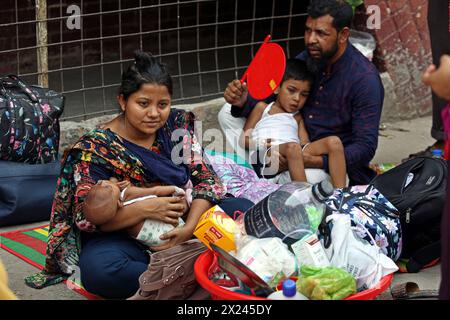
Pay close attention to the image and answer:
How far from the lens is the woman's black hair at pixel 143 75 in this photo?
12.1ft

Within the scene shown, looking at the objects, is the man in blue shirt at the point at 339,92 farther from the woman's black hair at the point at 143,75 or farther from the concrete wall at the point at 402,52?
the concrete wall at the point at 402,52

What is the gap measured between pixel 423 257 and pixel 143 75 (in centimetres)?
150

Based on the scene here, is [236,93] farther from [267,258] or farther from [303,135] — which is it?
[267,258]

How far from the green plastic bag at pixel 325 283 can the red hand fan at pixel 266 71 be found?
139 centimetres

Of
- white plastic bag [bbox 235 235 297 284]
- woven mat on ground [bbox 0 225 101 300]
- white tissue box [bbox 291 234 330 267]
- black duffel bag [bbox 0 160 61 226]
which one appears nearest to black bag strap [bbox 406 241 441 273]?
white tissue box [bbox 291 234 330 267]

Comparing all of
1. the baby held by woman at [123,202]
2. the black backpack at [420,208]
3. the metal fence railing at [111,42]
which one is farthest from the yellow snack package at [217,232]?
the metal fence railing at [111,42]

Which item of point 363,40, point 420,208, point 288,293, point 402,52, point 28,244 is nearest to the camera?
point 288,293

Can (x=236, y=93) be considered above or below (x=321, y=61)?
below

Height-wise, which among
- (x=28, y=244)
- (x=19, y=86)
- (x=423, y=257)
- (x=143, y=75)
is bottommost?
(x=28, y=244)

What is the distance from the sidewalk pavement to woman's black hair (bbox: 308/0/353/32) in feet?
4.37

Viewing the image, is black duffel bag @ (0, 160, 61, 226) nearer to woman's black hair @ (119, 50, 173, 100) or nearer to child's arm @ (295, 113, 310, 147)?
woman's black hair @ (119, 50, 173, 100)

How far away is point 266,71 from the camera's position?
14.3 ft

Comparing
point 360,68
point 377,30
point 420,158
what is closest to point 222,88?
point 377,30

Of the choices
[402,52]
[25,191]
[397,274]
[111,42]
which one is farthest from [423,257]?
[111,42]
